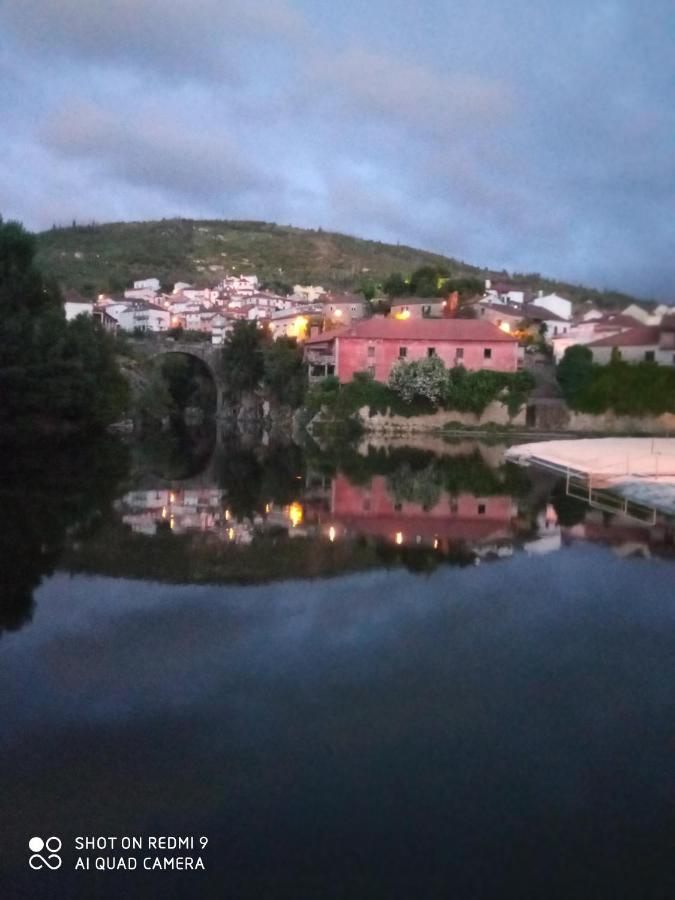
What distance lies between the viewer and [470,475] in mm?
24062

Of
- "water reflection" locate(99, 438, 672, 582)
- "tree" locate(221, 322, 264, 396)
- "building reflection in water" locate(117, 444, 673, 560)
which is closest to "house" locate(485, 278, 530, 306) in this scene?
"tree" locate(221, 322, 264, 396)

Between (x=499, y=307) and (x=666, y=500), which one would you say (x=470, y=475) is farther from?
(x=499, y=307)

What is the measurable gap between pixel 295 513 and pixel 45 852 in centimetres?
1294

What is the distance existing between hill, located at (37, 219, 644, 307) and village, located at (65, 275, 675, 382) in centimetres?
1811

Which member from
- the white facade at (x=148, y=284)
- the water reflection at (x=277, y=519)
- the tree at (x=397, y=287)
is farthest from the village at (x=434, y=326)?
the white facade at (x=148, y=284)

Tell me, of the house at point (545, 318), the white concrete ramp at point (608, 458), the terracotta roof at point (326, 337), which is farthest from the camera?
the terracotta roof at point (326, 337)

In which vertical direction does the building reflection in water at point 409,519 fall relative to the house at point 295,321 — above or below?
below

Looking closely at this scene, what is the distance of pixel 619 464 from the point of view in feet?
77.5

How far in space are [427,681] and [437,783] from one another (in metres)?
1.87

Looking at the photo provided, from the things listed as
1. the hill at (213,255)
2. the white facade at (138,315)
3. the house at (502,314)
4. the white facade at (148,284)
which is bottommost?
the house at (502,314)

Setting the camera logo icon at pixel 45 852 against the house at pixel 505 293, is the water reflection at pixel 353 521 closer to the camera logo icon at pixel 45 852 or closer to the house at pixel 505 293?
the camera logo icon at pixel 45 852

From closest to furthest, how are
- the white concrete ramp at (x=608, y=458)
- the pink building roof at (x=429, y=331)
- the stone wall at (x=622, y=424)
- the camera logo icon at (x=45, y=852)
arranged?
the camera logo icon at (x=45, y=852), the white concrete ramp at (x=608, y=458), the stone wall at (x=622, y=424), the pink building roof at (x=429, y=331)

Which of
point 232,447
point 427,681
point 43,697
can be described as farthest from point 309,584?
point 232,447

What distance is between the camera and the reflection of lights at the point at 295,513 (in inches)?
648
